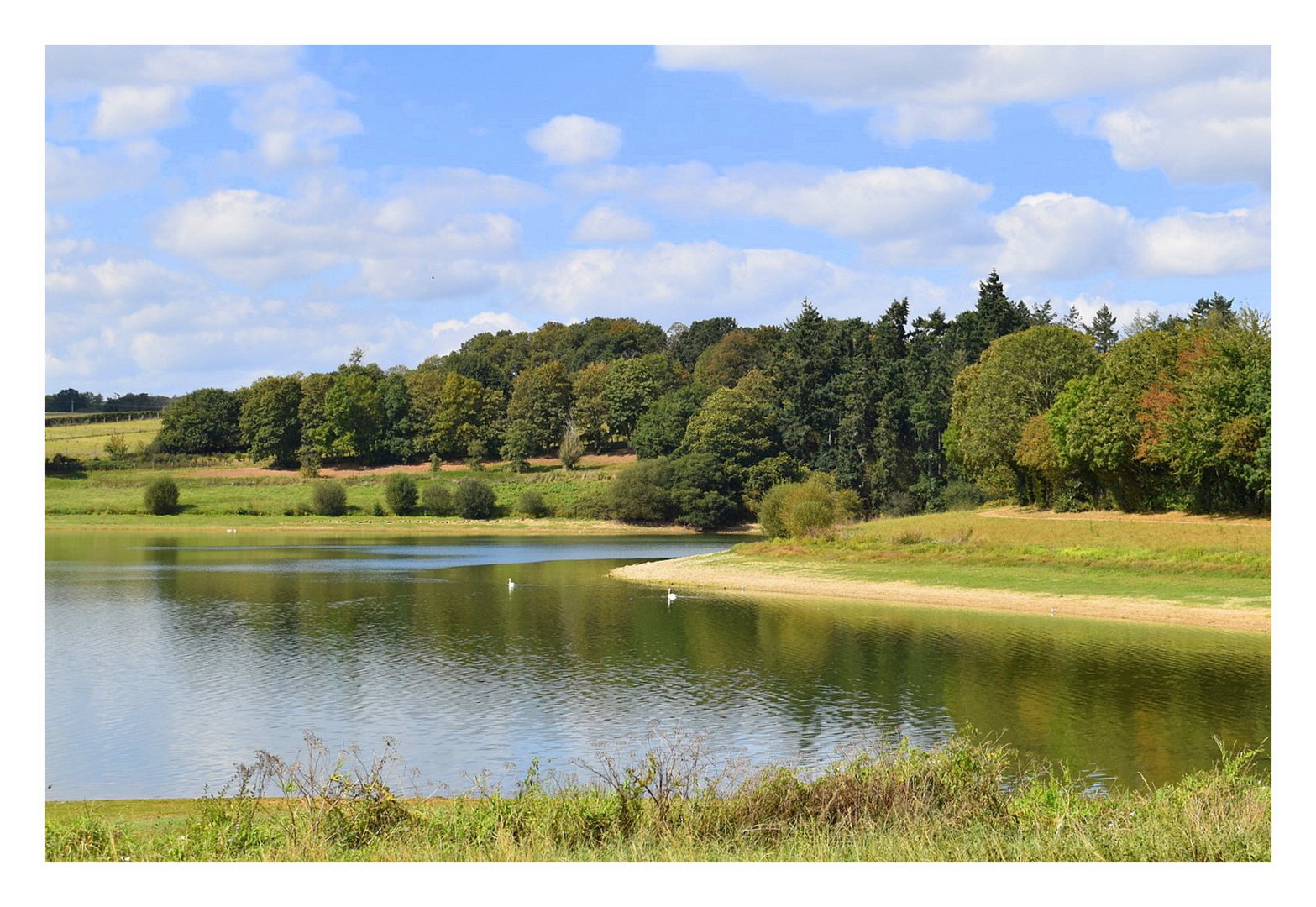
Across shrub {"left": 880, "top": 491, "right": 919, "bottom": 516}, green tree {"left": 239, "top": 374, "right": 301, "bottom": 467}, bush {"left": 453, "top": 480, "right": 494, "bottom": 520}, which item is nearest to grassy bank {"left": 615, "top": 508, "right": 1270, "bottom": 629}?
shrub {"left": 880, "top": 491, "right": 919, "bottom": 516}

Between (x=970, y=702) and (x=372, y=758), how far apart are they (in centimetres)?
1378

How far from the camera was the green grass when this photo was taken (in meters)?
45.1

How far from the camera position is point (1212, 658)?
3350 cm

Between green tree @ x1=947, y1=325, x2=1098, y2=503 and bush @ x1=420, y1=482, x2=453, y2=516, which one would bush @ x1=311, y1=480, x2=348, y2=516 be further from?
green tree @ x1=947, y1=325, x2=1098, y2=503

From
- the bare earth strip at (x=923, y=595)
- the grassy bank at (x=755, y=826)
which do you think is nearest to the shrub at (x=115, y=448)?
the bare earth strip at (x=923, y=595)

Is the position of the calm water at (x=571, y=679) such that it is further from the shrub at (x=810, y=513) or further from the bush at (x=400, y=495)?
the bush at (x=400, y=495)

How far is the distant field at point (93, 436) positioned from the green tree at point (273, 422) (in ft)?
31.6

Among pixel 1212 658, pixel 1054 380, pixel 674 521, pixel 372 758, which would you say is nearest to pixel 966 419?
pixel 1054 380

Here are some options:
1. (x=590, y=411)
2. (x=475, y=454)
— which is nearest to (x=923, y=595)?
(x=475, y=454)

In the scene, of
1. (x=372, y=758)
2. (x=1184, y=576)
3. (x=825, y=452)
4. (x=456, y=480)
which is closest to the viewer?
(x=372, y=758)

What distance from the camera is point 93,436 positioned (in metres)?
121

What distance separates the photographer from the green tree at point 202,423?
12362 centimetres

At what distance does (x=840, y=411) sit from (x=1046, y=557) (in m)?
52.4
